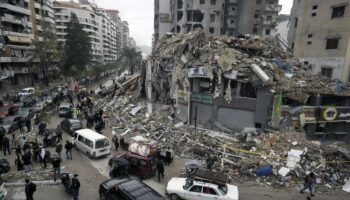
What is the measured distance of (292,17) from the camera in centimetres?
3697

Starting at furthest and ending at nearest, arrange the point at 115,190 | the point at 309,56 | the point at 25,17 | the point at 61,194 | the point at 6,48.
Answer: the point at 25,17 < the point at 6,48 < the point at 309,56 < the point at 61,194 < the point at 115,190

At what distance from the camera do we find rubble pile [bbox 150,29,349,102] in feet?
67.6

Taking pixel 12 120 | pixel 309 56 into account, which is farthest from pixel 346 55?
pixel 12 120

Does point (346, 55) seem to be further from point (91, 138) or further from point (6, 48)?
point (6, 48)

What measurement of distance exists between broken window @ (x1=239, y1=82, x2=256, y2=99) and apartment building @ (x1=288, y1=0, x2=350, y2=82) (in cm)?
1048

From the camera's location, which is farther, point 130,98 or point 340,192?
point 130,98

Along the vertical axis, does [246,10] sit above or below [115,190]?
above

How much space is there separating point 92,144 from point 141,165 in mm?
4288

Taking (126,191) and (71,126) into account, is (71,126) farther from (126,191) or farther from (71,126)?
(126,191)

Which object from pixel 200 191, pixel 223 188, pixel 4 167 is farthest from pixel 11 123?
pixel 223 188

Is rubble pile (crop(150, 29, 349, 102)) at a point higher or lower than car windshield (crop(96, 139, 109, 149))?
higher

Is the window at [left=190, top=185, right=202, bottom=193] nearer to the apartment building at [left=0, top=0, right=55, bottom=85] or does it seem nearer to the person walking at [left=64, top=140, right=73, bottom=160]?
the person walking at [left=64, top=140, right=73, bottom=160]

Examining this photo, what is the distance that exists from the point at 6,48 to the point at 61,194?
127ft

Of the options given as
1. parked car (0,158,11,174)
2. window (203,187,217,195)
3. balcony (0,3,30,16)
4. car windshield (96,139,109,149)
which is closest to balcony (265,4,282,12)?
car windshield (96,139,109,149)
